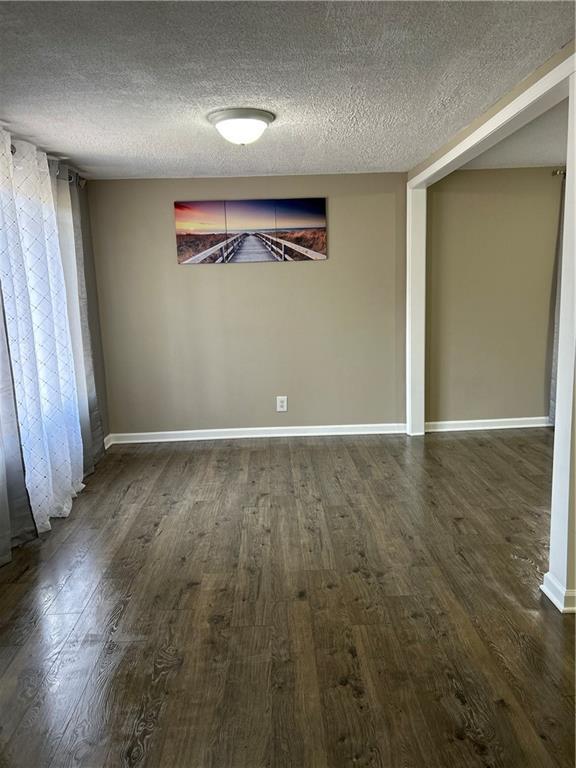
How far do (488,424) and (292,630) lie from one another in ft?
11.1

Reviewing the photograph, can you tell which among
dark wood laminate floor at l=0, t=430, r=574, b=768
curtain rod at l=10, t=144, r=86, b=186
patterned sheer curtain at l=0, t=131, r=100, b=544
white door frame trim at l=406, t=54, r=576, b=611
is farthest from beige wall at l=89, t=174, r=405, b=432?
white door frame trim at l=406, t=54, r=576, b=611

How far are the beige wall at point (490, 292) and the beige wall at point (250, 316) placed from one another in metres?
0.34

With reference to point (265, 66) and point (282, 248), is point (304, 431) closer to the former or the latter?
point (282, 248)

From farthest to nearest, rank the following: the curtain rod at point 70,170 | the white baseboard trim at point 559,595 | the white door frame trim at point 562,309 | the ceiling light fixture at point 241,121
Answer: the curtain rod at point 70,170 → the ceiling light fixture at point 241,121 → the white baseboard trim at point 559,595 → the white door frame trim at point 562,309

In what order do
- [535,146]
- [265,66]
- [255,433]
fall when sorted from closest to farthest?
[265,66]
[535,146]
[255,433]

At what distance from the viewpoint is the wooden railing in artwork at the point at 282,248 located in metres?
4.82

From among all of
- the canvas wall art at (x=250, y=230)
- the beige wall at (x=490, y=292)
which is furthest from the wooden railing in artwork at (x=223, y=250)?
the beige wall at (x=490, y=292)

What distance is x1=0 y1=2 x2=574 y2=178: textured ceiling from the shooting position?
1.84 m

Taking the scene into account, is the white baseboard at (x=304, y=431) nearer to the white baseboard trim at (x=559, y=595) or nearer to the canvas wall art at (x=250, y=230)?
the canvas wall art at (x=250, y=230)

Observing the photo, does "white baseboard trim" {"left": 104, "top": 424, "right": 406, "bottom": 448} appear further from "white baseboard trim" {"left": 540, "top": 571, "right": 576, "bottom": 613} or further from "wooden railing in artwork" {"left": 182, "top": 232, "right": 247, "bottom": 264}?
"white baseboard trim" {"left": 540, "top": 571, "right": 576, "bottom": 613}

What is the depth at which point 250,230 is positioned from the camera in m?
4.80

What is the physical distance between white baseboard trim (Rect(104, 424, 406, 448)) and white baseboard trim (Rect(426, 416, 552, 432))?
306mm

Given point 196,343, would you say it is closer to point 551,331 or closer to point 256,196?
point 256,196

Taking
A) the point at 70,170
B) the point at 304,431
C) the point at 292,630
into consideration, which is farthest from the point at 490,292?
the point at 292,630
